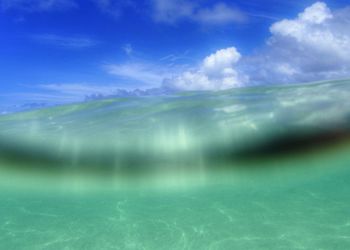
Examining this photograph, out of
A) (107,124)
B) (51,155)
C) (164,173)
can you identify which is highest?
(107,124)

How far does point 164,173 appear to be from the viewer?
35625mm

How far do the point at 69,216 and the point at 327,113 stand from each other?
21.1 metres

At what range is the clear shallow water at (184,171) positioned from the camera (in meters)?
10.8

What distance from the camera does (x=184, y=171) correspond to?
113 feet

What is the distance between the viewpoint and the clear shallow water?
1080 cm

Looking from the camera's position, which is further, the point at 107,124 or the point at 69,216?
the point at 107,124

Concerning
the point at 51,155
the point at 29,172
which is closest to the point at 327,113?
the point at 51,155

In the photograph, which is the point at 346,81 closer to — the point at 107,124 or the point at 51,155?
the point at 107,124

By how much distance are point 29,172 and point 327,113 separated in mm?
34192

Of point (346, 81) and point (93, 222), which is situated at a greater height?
point (346, 81)

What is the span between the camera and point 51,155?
104 ft

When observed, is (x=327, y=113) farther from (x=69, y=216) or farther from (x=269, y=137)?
(x=69, y=216)

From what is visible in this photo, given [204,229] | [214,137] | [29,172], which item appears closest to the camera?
[204,229]

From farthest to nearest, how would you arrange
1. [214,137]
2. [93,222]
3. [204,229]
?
[214,137], [93,222], [204,229]
